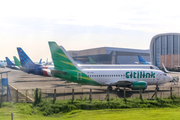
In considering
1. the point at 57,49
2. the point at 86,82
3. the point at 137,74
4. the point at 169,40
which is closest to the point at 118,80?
the point at 137,74

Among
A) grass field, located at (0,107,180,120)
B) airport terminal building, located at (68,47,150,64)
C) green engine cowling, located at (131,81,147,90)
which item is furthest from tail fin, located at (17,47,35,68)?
airport terminal building, located at (68,47,150,64)

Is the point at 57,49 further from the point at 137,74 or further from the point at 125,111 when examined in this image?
the point at 125,111

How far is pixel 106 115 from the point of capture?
17.0 meters

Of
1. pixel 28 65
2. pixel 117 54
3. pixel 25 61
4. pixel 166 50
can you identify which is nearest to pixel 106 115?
pixel 28 65

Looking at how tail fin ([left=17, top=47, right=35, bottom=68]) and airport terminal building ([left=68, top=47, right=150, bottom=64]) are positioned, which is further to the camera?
airport terminal building ([left=68, top=47, right=150, bottom=64])

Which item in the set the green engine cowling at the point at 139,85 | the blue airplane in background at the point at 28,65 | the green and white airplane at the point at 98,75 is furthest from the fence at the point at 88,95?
the blue airplane in background at the point at 28,65

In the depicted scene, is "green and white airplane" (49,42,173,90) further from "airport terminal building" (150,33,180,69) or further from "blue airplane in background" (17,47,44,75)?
"airport terminal building" (150,33,180,69)

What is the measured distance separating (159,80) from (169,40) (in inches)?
2480

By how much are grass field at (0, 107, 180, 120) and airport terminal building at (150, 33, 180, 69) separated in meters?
74.7

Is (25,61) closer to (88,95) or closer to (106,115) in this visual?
(88,95)

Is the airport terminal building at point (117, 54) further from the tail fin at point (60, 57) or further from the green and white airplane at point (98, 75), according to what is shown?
the tail fin at point (60, 57)

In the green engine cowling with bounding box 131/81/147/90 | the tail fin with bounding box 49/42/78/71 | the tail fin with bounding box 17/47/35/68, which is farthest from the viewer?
the tail fin with bounding box 17/47/35/68

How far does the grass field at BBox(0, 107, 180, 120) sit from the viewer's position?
15.7m

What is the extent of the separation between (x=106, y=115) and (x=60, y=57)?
1631 centimetres
